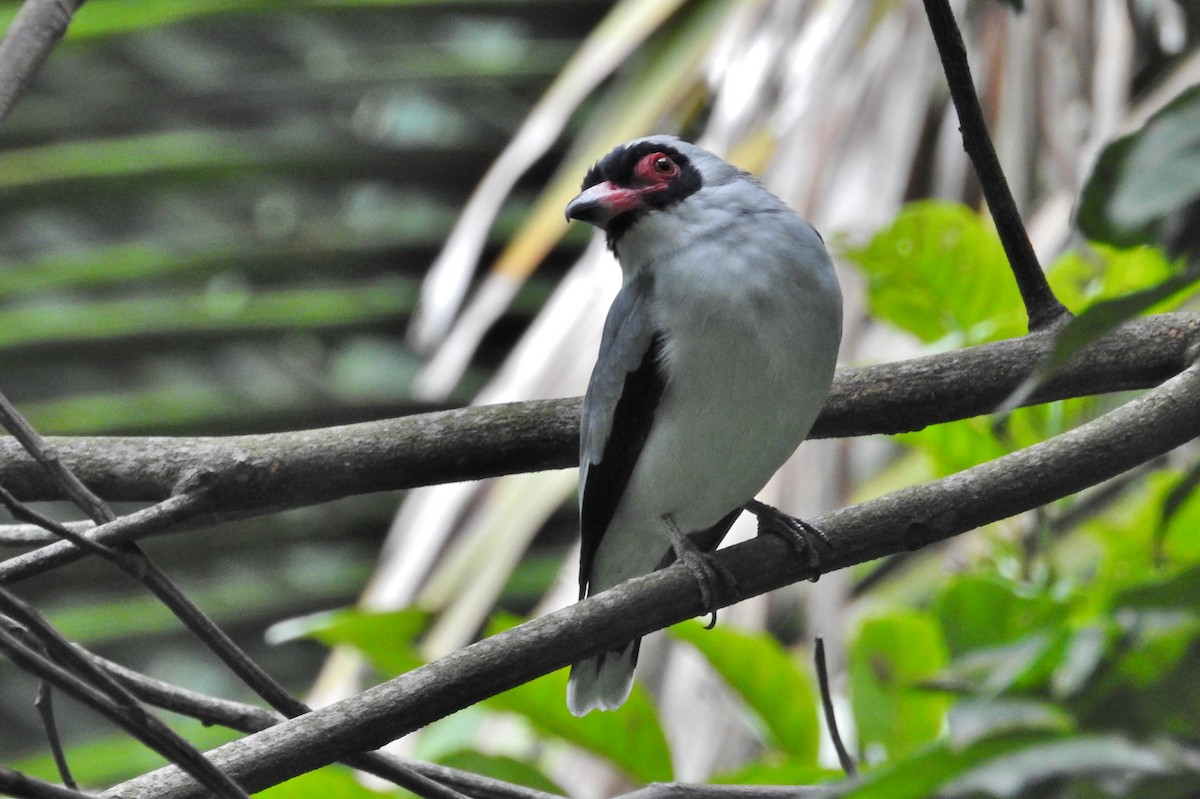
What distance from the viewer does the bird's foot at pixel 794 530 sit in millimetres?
1773

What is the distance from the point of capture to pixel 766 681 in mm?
2328

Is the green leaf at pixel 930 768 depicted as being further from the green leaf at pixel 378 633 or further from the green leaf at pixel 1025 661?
the green leaf at pixel 378 633

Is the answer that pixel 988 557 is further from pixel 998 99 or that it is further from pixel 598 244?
pixel 598 244

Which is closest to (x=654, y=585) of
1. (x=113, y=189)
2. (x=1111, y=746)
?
A: (x=1111, y=746)

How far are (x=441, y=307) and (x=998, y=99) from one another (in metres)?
1.86

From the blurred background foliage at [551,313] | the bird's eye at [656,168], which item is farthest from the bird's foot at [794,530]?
the bird's eye at [656,168]

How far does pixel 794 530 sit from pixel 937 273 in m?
0.83

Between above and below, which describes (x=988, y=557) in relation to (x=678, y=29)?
below

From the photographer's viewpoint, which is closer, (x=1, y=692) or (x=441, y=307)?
(x=441, y=307)

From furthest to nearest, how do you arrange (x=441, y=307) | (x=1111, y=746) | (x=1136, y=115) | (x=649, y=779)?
(x=441, y=307)
(x=1136, y=115)
(x=649, y=779)
(x=1111, y=746)

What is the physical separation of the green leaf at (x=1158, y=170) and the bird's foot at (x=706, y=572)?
88 cm

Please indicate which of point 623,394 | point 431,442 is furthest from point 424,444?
point 623,394

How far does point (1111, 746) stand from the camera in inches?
28.1

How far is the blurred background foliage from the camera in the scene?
1683 mm
